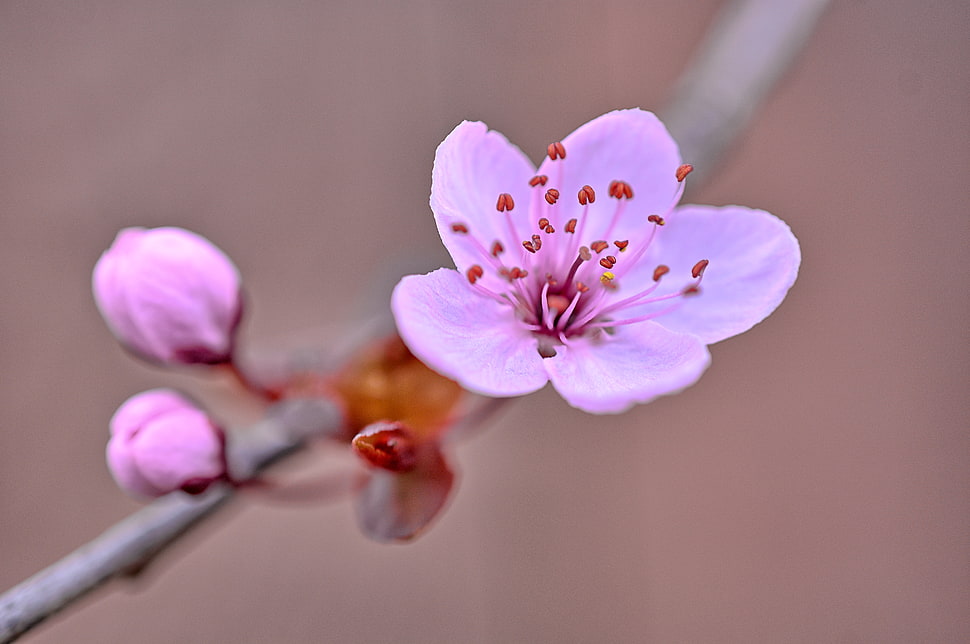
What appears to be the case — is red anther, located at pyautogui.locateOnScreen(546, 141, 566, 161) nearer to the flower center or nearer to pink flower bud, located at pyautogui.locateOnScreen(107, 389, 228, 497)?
the flower center

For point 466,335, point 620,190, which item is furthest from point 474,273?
point 620,190

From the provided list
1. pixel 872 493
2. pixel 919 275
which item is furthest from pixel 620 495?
pixel 919 275

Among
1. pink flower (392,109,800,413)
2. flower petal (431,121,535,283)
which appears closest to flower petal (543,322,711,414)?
pink flower (392,109,800,413)

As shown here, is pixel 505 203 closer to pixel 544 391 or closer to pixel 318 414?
pixel 318 414

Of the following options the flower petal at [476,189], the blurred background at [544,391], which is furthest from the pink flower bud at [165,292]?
the blurred background at [544,391]

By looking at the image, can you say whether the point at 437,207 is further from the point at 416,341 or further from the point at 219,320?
the point at 219,320

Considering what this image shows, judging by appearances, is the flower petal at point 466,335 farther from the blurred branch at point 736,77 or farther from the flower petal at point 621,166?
the blurred branch at point 736,77
